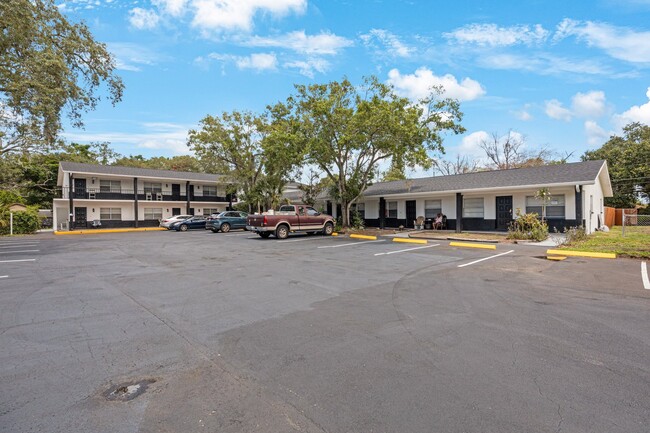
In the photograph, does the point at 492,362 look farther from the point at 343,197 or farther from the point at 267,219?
the point at 343,197

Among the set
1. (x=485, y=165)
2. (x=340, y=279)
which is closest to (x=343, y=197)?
(x=340, y=279)

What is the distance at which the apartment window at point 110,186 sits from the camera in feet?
116

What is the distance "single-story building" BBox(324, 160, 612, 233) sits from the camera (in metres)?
18.7

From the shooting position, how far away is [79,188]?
33.7m

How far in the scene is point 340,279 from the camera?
27.3 feet

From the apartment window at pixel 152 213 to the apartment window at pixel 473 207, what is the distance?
3214 centimetres

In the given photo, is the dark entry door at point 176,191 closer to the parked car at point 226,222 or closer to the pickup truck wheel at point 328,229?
the parked car at point 226,222

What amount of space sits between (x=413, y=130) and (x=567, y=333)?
17430 millimetres

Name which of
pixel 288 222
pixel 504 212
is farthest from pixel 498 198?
pixel 288 222

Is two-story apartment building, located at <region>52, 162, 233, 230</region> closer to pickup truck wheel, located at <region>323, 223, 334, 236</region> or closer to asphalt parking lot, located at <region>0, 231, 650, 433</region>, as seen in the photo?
pickup truck wheel, located at <region>323, 223, 334, 236</region>

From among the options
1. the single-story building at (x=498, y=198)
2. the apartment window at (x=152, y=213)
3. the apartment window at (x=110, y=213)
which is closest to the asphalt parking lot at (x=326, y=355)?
the single-story building at (x=498, y=198)

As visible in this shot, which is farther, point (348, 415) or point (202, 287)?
point (202, 287)

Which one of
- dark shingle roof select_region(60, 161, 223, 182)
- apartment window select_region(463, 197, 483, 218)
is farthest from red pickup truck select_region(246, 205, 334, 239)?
dark shingle roof select_region(60, 161, 223, 182)

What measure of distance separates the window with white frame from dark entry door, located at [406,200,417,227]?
115 cm
